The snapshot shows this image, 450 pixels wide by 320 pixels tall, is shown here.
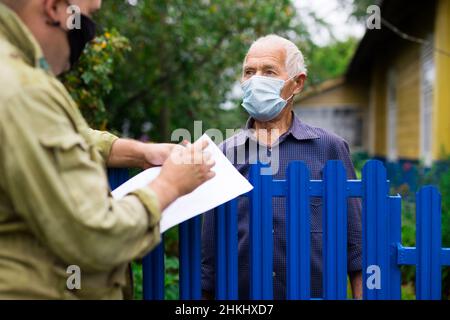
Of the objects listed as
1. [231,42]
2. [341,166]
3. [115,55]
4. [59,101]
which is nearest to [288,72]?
[341,166]

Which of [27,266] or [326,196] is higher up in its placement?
[326,196]

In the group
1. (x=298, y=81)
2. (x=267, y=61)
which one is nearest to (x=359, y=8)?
(x=298, y=81)

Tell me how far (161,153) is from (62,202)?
0.72 metres

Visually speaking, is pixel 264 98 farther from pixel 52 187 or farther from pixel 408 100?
pixel 408 100

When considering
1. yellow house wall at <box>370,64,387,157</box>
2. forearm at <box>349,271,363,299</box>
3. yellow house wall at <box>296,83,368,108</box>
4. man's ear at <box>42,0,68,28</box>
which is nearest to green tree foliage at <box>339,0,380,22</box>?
yellow house wall at <box>370,64,387,157</box>

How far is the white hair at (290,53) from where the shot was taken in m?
2.73

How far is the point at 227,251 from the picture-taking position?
224 cm

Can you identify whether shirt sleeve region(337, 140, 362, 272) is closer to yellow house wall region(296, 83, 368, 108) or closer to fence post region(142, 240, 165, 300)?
fence post region(142, 240, 165, 300)

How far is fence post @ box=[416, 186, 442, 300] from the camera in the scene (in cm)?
221

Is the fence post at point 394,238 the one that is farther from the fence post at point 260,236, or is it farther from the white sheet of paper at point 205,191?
the white sheet of paper at point 205,191

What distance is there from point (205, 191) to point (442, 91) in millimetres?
6416

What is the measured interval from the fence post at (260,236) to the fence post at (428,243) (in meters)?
0.58
